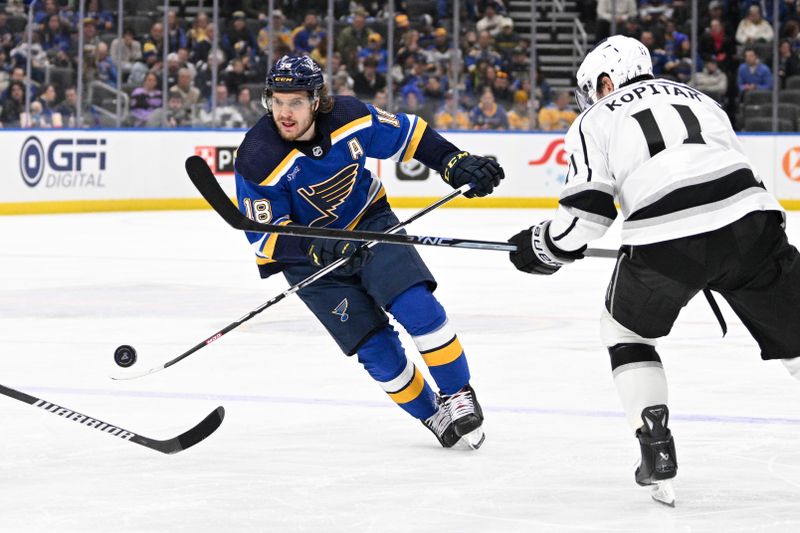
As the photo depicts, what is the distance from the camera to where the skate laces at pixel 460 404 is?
3564mm

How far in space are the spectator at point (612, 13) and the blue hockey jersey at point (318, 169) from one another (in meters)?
10.1

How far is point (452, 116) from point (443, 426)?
960cm

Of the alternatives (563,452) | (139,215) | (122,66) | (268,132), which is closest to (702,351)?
(563,452)

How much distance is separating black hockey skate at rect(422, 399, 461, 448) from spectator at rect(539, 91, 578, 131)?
31.1 ft

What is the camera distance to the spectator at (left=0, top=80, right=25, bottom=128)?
11586mm

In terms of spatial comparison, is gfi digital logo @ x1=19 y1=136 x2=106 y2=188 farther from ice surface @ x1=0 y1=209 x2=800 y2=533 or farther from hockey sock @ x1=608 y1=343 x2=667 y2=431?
hockey sock @ x1=608 y1=343 x2=667 y2=431

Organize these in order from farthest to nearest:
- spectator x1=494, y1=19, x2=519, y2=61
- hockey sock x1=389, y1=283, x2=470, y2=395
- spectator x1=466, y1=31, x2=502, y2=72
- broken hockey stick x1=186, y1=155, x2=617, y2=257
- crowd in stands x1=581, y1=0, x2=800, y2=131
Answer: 1. spectator x1=494, y1=19, x2=519, y2=61
2. spectator x1=466, y1=31, x2=502, y2=72
3. crowd in stands x1=581, y1=0, x2=800, y2=131
4. hockey sock x1=389, y1=283, x2=470, y2=395
5. broken hockey stick x1=186, y1=155, x2=617, y2=257

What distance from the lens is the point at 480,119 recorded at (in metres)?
13.0

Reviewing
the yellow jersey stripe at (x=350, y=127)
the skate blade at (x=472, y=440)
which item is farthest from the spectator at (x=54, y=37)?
the skate blade at (x=472, y=440)

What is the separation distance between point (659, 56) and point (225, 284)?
7.34 meters

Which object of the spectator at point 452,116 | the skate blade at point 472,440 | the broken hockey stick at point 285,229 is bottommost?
the skate blade at point 472,440

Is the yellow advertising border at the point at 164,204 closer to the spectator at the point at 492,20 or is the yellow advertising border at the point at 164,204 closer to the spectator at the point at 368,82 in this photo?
the spectator at the point at 368,82

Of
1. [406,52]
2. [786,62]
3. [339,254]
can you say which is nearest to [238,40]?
[406,52]

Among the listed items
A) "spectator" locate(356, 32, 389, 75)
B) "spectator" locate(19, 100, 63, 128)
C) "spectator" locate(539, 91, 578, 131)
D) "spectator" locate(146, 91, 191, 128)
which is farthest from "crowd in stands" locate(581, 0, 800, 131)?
"spectator" locate(19, 100, 63, 128)
